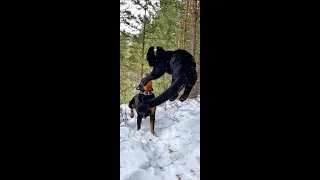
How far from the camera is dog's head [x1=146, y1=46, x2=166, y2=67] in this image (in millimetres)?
1601

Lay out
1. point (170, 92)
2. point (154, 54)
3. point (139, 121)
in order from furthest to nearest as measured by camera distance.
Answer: point (139, 121), point (154, 54), point (170, 92)

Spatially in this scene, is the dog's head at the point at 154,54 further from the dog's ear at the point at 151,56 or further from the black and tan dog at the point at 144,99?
the black and tan dog at the point at 144,99

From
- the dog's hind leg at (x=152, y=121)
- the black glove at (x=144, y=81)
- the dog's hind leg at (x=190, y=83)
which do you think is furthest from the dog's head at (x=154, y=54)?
the dog's hind leg at (x=152, y=121)

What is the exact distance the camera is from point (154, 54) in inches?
63.4

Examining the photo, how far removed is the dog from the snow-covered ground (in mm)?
243

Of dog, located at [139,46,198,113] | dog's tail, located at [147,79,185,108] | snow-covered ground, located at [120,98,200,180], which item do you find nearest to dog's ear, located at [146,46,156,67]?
dog, located at [139,46,198,113]

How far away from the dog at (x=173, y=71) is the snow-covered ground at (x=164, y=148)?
24 centimetres

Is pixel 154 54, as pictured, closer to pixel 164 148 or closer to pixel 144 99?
pixel 144 99

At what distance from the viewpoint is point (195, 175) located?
1.56 metres

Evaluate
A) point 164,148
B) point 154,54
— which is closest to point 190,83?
point 154,54

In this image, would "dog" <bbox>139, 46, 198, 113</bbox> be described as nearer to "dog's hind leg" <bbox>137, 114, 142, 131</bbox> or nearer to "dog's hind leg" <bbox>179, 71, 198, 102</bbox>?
"dog's hind leg" <bbox>179, 71, 198, 102</bbox>

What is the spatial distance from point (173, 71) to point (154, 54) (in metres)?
0.18
